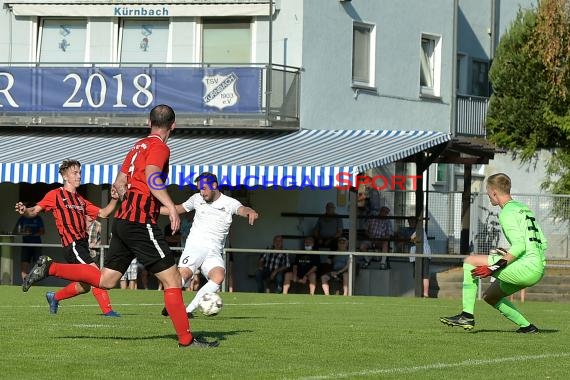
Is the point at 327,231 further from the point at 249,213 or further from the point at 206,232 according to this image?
A: the point at 249,213

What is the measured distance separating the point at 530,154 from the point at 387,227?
972 cm

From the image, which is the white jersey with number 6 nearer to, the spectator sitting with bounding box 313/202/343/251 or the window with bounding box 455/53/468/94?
the spectator sitting with bounding box 313/202/343/251

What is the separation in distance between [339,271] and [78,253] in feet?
44.8

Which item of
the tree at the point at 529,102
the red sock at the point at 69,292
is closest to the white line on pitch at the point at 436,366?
the red sock at the point at 69,292

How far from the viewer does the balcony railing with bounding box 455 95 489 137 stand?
124 feet

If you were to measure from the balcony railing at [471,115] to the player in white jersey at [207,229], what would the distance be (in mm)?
21401

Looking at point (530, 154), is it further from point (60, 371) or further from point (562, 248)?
point (60, 371)

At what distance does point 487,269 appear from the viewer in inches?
518

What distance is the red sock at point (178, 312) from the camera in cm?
1106

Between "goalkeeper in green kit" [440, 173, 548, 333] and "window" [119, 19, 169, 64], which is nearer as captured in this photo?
"goalkeeper in green kit" [440, 173, 548, 333]

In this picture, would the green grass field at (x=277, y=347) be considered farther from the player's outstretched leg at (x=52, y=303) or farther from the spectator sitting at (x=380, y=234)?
the spectator sitting at (x=380, y=234)

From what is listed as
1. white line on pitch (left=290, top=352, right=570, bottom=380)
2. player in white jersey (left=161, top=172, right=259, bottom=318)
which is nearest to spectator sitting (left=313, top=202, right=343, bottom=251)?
player in white jersey (left=161, top=172, right=259, bottom=318)

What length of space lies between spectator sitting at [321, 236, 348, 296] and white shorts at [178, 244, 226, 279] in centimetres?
1174

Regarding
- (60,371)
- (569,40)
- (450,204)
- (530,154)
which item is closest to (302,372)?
(60,371)
